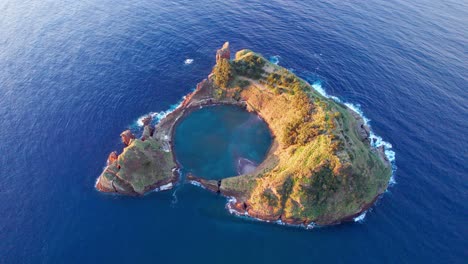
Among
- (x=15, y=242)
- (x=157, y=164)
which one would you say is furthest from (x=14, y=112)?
(x=157, y=164)

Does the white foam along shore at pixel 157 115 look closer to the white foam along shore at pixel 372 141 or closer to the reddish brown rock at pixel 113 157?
the reddish brown rock at pixel 113 157

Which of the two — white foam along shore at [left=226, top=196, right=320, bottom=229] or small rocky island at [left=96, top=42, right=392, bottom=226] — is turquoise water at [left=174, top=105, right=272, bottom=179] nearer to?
small rocky island at [left=96, top=42, right=392, bottom=226]

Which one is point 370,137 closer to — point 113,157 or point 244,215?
point 244,215

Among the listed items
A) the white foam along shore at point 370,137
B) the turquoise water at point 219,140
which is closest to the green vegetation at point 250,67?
the turquoise water at point 219,140

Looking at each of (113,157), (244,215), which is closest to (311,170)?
(244,215)

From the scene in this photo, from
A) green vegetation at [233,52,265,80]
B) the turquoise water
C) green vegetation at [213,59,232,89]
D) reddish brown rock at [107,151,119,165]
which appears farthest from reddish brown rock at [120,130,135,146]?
green vegetation at [233,52,265,80]

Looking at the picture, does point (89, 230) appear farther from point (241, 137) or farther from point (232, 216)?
point (241, 137)

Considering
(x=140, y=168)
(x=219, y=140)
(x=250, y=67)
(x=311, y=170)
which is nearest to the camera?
(x=311, y=170)
